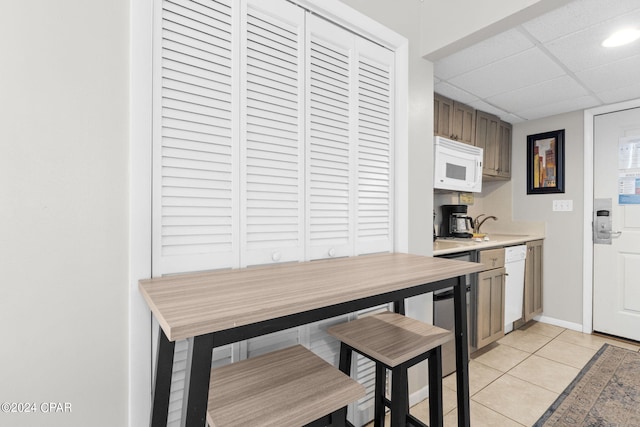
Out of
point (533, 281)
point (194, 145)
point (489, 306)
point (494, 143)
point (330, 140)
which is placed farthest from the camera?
point (494, 143)

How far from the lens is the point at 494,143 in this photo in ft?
10.9

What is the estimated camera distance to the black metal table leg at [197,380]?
64 centimetres

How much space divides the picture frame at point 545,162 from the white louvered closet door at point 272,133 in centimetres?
320

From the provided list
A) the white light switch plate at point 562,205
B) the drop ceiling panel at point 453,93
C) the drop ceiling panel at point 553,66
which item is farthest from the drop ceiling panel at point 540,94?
the white light switch plate at point 562,205

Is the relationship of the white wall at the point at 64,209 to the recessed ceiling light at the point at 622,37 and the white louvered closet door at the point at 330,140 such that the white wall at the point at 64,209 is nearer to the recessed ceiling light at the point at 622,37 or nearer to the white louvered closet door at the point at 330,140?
the white louvered closet door at the point at 330,140

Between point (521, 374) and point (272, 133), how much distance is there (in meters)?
2.50

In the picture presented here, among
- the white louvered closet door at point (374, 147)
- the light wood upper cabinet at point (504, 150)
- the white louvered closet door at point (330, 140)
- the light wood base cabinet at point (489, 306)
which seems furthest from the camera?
the light wood upper cabinet at point (504, 150)

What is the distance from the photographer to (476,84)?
2.48 meters

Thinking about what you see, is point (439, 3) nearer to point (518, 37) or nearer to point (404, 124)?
point (518, 37)

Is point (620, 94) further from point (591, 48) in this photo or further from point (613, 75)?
point (591, 48)

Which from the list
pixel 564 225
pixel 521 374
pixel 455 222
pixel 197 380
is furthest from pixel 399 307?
pixel 564 225

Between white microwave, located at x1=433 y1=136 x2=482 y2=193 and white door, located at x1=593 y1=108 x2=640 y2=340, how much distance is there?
1248mm

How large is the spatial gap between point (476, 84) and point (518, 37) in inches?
25.8

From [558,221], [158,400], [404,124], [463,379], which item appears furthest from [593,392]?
[158,400]
